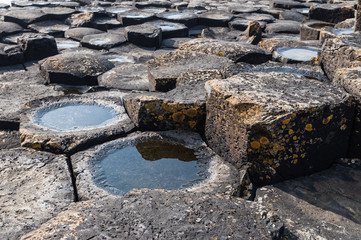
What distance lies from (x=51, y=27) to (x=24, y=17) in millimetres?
621

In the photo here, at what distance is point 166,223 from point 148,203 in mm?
163

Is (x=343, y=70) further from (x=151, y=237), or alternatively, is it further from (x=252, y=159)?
(x=151, y=237)

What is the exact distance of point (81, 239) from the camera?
4.89 ft

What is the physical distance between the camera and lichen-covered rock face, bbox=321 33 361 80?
299 cm

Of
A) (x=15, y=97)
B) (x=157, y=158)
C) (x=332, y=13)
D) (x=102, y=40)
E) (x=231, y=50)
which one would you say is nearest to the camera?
(x=157, y=158)

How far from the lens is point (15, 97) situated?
3.59 m

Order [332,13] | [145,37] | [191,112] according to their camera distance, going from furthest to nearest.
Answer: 1. [332,13]
2. [145,37]
3. [191,112]

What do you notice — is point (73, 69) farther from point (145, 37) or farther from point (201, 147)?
point (201, 147)

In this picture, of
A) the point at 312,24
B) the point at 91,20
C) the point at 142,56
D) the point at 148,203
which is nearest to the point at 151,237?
the point at 148,203

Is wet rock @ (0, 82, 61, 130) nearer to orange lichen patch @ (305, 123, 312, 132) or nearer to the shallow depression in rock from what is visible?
the shallow depression in rock

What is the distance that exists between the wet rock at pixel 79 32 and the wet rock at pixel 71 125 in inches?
131

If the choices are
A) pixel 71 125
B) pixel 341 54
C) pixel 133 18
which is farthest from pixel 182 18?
pixel 71 125

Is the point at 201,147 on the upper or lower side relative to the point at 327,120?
lower

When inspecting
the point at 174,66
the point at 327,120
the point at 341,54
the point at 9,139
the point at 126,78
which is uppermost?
the point at 341,54
